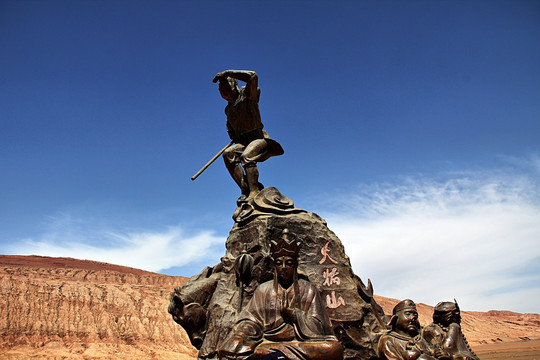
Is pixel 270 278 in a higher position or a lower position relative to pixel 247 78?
lower

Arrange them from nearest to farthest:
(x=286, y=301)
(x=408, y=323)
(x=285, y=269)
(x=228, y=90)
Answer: (x=286, y=301), (x=285, y=269), (x=408, y=323), (x=228, y=90)

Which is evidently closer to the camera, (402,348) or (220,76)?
(402,348)

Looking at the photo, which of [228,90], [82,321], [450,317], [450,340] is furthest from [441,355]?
[82,321]

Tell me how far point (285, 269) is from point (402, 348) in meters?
2.09

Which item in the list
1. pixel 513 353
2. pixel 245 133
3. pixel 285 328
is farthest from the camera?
pixel 513 353

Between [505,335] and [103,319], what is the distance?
43.6 meters

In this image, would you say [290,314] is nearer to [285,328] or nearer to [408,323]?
[285,328]

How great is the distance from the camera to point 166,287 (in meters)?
43.1

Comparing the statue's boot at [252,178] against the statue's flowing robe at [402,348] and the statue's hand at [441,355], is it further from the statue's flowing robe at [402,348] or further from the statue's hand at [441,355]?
the statue's hand at [441,355]

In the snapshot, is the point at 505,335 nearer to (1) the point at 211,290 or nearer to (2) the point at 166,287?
(2) the point at 166,287

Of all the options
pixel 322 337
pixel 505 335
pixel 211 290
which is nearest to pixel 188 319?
pixel 211 290

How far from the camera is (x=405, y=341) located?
615 cm

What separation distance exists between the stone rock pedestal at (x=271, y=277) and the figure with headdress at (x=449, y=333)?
78 centimetres

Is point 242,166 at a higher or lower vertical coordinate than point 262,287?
higher
